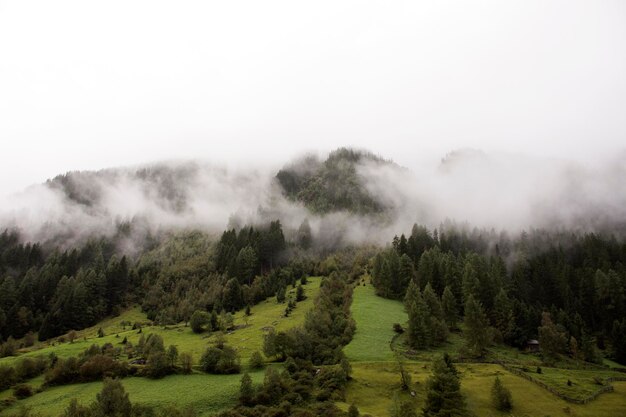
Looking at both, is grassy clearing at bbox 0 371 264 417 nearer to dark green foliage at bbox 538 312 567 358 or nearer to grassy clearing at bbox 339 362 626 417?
grassy clearing at bbox 339 362 626 417

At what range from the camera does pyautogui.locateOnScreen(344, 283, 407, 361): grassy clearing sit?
283ft

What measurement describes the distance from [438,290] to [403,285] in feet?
42.5

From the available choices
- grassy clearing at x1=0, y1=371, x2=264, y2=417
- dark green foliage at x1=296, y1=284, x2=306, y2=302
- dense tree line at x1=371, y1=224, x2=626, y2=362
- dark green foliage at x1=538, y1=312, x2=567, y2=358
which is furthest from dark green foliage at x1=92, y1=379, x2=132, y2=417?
dark green foliage at x1=538, y1=312, x2=567, y2=358

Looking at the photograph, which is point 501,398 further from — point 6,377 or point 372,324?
point 6,377

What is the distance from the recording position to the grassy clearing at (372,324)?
3401 inches

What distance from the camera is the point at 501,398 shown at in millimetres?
63062

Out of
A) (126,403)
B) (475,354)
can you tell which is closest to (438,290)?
(475,354)

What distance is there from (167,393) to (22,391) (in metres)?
28.0

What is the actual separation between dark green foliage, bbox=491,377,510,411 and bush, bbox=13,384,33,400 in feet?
272

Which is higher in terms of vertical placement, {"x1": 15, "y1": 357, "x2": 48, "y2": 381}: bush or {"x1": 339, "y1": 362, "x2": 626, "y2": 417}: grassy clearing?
{"x1": 339, "y1": 362, "x2": 626, "y2": 417}: grassy clearing

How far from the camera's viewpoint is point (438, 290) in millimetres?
126750

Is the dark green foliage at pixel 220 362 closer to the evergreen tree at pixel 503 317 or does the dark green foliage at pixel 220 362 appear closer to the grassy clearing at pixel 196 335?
the grassy clearing at pixel 196 335

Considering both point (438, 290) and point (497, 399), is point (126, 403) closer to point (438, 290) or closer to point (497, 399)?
point (497, 399)

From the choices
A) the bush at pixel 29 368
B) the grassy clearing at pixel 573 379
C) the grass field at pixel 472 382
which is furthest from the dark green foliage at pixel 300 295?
the bush at pixel 29 368
